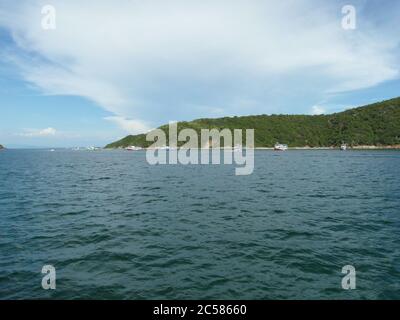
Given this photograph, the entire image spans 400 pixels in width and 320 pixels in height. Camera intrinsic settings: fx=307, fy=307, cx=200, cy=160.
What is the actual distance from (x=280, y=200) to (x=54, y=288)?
89.4 feet

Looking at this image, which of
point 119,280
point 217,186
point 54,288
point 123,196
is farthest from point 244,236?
point 217,186

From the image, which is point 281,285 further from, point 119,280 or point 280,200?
point 280,200

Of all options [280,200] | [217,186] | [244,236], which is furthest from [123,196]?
[244,236]

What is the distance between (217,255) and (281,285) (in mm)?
4883

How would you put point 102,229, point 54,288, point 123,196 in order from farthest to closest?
point 123,196 < point 102,229 < point 54,288

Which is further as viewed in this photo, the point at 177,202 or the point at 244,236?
the point at 177,202

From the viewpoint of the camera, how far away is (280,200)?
36.4m
